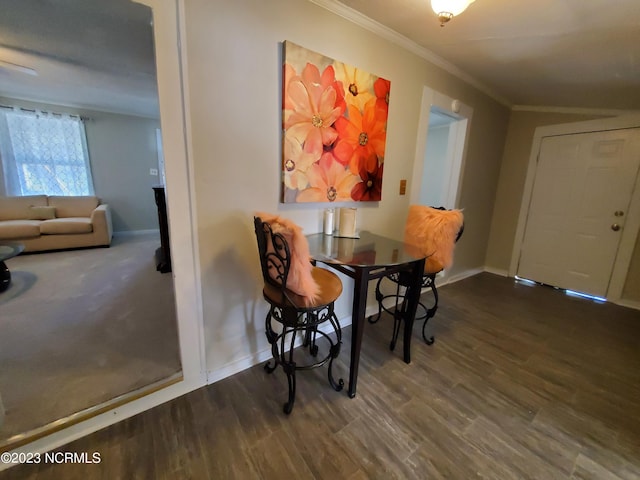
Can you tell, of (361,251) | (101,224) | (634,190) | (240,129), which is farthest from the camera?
(101,224)

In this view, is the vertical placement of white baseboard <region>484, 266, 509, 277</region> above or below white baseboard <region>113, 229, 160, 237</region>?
below

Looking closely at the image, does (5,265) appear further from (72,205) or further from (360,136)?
(360,136)

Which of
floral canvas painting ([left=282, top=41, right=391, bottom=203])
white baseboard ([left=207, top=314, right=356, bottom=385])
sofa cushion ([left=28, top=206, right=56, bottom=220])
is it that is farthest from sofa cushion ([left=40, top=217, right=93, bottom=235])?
floral canvas painting ([left=282, top=41, right=391, bottom=203])

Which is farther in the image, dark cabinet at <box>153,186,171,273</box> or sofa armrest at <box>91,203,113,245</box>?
sofa armrest at <box>91,203,113,245</box>

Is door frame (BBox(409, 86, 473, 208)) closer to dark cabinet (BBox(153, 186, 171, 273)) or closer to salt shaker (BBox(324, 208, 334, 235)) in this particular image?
salt shaker (BBox(324, 208, 334, 235))

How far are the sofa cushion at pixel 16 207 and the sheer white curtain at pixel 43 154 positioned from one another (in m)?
0.36

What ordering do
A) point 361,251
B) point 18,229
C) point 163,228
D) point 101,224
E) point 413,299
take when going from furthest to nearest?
point 101,224 < point 18,229 < point 163,228 < point 413,299 < point 361,251

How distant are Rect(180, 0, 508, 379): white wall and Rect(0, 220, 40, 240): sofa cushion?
12.7 feet

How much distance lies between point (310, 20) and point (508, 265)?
378 centimetres

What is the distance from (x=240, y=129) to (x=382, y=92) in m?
1.19

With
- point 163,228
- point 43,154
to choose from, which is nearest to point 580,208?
point 163,228

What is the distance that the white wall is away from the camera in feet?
4.23

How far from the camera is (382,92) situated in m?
1.95

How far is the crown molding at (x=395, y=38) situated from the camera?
5.28ft
